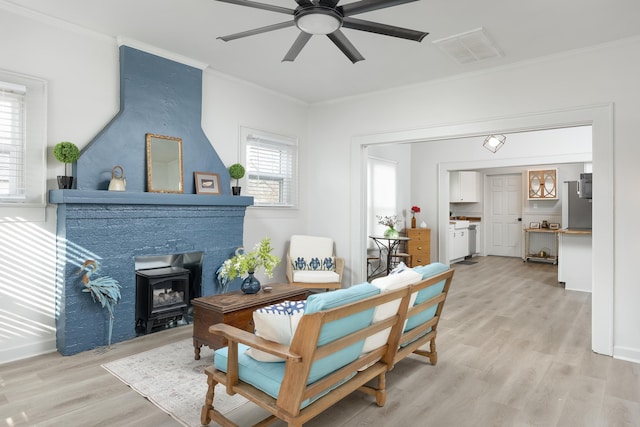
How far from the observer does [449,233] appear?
27.6ft

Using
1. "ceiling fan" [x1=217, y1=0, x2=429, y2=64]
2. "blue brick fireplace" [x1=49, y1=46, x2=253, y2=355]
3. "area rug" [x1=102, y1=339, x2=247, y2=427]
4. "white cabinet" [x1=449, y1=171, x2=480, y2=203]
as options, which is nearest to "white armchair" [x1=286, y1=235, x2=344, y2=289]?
"blue brick fireplace" [x1=49, y1=46, x2=253, y2=355]

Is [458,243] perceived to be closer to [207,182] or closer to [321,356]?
[207,182]

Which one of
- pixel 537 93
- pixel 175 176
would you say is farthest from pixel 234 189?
pixel 537 93

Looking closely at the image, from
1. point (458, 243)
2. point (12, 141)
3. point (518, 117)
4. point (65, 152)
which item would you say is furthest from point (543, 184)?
point (12, 141)

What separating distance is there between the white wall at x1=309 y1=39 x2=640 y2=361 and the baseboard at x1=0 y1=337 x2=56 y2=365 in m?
3.58

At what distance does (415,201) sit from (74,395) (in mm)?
7155

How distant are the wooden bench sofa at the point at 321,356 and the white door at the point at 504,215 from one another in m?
8.62

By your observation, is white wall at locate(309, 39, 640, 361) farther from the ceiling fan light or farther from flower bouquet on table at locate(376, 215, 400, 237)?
the ceiling fan light

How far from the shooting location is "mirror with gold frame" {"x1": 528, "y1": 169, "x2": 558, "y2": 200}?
364 inches

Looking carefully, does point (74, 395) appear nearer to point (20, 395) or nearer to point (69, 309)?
point (20, 395)

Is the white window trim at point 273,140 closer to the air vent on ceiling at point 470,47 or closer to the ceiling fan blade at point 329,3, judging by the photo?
the air vent on ceiling at point 470,47

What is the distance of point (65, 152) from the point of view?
327cm

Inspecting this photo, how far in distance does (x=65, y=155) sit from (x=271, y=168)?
265 centimetres

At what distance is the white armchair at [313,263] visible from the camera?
481 cm
